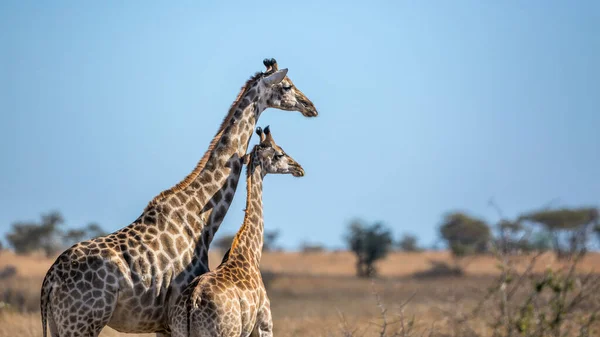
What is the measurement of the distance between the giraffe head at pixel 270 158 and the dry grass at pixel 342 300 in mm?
1544

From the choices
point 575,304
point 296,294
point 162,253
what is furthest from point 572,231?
point 296,294

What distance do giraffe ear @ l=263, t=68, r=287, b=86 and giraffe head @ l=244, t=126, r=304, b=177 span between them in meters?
0.45

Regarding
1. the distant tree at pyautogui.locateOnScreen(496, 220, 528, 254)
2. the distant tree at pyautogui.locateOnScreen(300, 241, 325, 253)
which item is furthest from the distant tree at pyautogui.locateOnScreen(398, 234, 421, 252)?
the distant tree at pyautogui.locateOnScreen(496, 220, 528, 254)

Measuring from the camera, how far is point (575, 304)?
30.7 ft

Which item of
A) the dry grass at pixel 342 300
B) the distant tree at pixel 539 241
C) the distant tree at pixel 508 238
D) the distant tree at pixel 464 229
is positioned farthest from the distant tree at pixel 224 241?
the distant tree at pixel 508 238

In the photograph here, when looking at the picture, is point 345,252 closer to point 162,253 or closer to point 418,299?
point 418,299

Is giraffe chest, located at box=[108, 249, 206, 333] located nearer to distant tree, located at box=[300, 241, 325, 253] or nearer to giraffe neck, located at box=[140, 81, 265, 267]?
giraffe neck, located at box=[140, 81, 265, 267]

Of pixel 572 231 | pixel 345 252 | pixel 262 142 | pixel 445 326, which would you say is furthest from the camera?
pixel 345 252

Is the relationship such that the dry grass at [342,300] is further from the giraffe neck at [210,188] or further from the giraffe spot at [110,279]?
the giraffe spot at [110,279]

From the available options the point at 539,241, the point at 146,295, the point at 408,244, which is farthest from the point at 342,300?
the point at 408,244

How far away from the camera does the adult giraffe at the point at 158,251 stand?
750 cm

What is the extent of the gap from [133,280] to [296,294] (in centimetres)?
1504

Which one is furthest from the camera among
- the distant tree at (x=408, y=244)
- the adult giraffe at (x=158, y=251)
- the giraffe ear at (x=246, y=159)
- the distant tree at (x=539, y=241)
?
the distant tree at (x=408, y=244)

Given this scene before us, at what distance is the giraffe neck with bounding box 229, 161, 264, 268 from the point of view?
8227 mm
